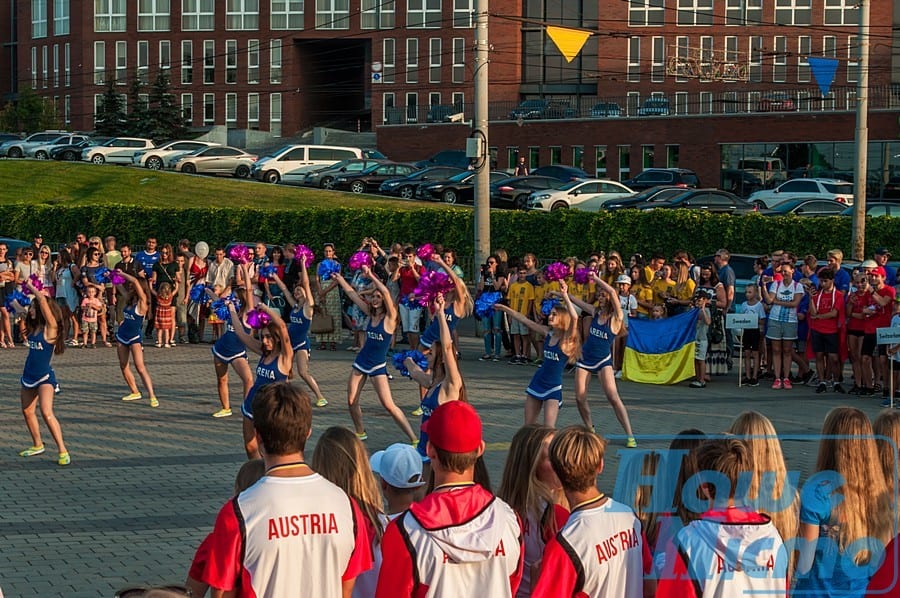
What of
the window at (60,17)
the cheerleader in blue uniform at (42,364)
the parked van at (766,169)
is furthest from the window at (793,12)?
the cheerleader in blue uniform at (42,364)

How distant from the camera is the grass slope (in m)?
45.8

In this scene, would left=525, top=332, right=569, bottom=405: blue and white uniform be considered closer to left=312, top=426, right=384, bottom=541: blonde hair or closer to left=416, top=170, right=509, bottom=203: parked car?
left=312, top=426, right=384, bottom=541: blonde hair

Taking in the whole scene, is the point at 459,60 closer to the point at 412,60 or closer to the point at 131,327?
the point at 412,60

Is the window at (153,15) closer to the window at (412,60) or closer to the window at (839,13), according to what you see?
the window at (412,60)

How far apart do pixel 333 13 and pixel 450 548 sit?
229 feet

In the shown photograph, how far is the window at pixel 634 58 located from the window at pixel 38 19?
123 ft

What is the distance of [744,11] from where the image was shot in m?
62.7

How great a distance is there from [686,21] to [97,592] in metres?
59.3

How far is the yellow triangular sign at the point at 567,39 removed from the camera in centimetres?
2395

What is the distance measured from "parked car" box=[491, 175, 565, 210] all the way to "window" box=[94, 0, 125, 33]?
131 feet

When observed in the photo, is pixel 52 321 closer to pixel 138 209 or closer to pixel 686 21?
pixel 138 209

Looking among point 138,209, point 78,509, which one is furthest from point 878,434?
point 138,209

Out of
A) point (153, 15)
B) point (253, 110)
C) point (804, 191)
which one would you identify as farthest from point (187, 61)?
point (804, 191)

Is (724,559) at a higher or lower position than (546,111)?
lower
